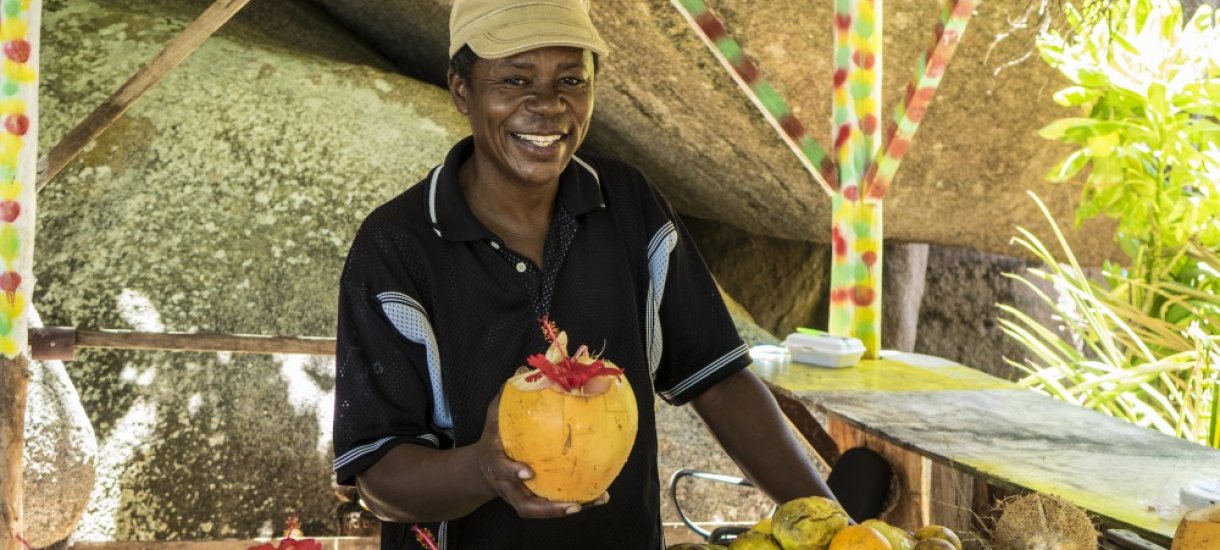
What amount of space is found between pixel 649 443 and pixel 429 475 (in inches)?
16.4

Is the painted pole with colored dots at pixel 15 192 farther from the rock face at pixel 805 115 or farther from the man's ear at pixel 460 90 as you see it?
the rock face at pixel 805 115

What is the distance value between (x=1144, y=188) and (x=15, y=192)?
3.77m

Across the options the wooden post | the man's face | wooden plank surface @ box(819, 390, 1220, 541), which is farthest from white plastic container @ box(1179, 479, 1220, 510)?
the wooden post

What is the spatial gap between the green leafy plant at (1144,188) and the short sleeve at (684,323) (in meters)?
2.47

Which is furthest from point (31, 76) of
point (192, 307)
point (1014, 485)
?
point (1014, 485)

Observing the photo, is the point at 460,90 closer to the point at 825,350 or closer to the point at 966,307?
the point at 825,350

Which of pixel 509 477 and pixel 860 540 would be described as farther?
pixel 860 540

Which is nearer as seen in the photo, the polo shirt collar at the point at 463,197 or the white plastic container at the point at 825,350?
the polo shirt collar at the point at 463,197

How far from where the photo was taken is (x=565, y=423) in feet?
4.64

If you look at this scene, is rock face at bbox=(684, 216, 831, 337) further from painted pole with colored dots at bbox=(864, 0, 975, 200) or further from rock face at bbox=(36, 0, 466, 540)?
painted pole with colored dots at bbox=(864, 0, 975, 200)

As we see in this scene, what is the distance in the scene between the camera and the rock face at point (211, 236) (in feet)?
15.5

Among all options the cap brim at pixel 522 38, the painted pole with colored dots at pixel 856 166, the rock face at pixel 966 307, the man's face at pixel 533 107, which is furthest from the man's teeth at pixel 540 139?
the rock face at pixel 966 307

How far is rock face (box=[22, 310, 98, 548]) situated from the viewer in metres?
4.33

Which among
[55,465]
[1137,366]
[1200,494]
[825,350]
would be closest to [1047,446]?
[1200,494]
